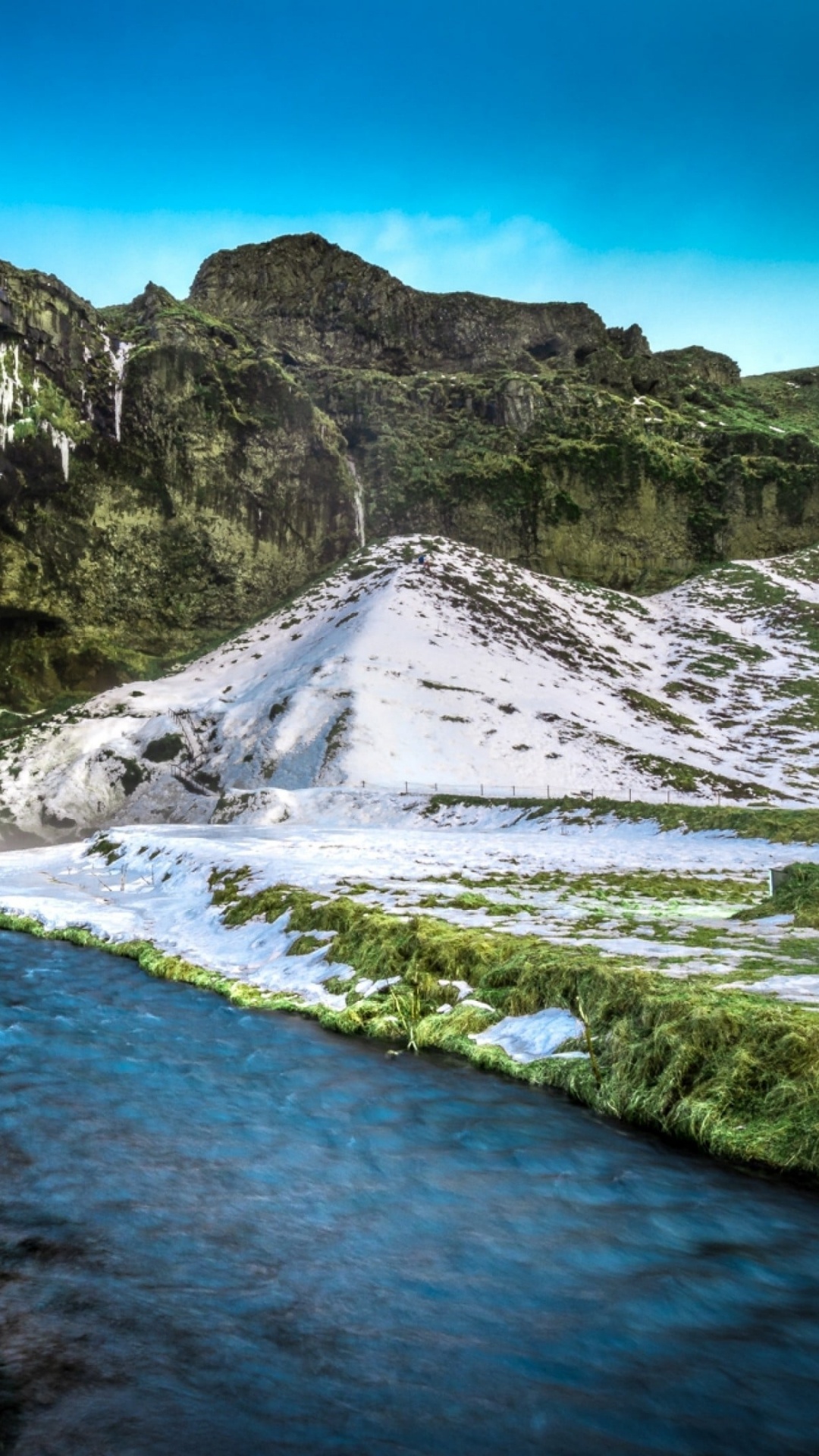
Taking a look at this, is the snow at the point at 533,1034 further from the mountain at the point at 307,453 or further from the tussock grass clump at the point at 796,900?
the mountain at the point at 307,453

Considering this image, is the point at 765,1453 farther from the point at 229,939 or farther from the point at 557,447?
the point at 557,447

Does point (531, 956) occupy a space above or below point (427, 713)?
above

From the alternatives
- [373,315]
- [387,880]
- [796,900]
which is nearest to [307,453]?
[373,315]

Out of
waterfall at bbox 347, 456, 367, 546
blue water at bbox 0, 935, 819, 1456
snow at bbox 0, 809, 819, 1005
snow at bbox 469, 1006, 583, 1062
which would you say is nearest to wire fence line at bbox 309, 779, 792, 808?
snow at bbox 0, 809, 819, 1005

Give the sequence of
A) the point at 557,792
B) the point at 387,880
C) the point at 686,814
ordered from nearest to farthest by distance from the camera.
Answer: the point at 387,880 < the point at 686,814 < the point at 557,792

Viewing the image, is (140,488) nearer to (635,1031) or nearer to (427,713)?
(427,713)

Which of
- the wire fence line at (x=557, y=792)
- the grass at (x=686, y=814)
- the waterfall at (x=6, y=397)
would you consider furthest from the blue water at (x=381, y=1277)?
the waterfall at (x=6, y=397)

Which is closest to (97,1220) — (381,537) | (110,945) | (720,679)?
(110,945)
